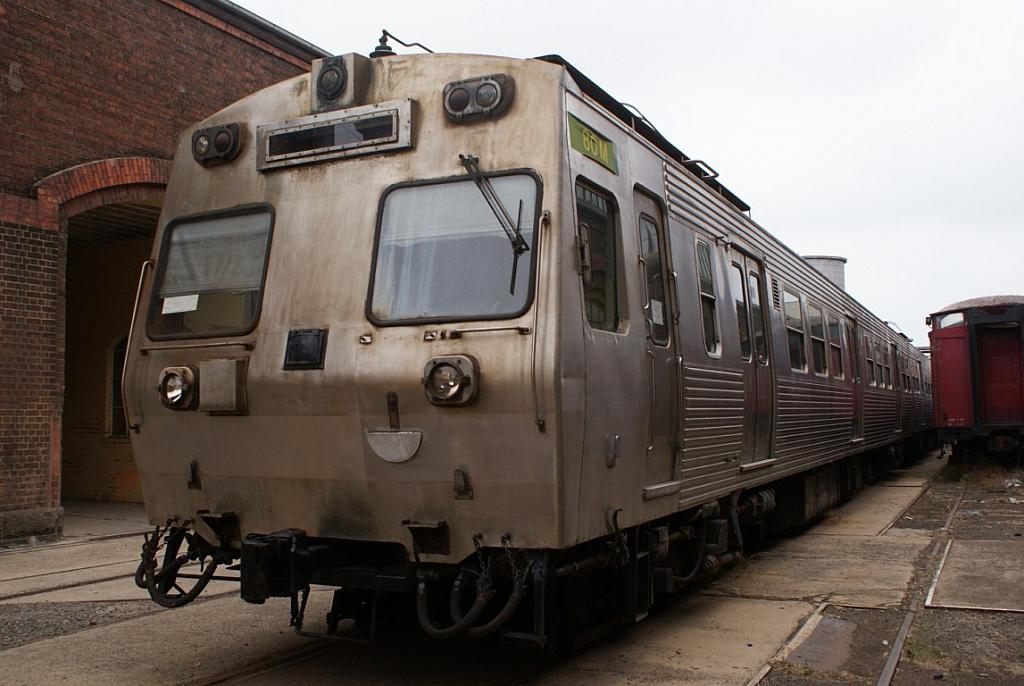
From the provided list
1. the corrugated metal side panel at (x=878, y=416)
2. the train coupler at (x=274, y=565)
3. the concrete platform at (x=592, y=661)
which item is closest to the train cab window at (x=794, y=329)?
the concrete platform at (x=592, y=661)

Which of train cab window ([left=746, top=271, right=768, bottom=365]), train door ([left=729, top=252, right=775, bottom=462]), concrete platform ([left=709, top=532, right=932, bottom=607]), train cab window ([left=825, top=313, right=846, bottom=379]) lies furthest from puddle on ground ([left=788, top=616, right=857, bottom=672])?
train cab window ([left=825, top=313, right=846, bottom=379])

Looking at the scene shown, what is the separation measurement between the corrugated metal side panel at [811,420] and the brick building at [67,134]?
26.0 feet

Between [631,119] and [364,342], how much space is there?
8.35ft

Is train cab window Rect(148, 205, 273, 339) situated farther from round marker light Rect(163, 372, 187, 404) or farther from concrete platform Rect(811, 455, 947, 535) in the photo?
concrete platform Rect(811, 455, 947, 535)

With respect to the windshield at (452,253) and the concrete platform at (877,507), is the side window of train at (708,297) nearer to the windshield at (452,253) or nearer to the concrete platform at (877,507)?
the windshield at (452,253)

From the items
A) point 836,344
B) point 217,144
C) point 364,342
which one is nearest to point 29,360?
point 217,144

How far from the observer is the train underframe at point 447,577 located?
4770mm

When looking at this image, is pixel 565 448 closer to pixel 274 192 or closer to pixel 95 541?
pixel 274 192

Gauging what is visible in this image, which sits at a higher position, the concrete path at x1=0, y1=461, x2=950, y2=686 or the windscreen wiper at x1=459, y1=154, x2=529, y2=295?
the windscreen wiper at x1=459, y1=154, x2=529, y2=295

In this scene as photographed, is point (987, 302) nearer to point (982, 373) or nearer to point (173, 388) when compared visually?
point (982, 373)

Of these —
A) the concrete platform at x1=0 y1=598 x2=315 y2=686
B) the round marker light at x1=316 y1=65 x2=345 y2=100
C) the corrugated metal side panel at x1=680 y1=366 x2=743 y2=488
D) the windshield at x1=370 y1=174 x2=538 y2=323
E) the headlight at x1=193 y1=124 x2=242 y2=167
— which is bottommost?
the concrete platform at x1=0 y1=598 x2=315 y2=686

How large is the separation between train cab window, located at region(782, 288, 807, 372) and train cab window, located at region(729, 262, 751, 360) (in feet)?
5.34

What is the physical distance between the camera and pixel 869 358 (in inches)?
633

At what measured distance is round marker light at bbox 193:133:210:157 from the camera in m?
5.76
